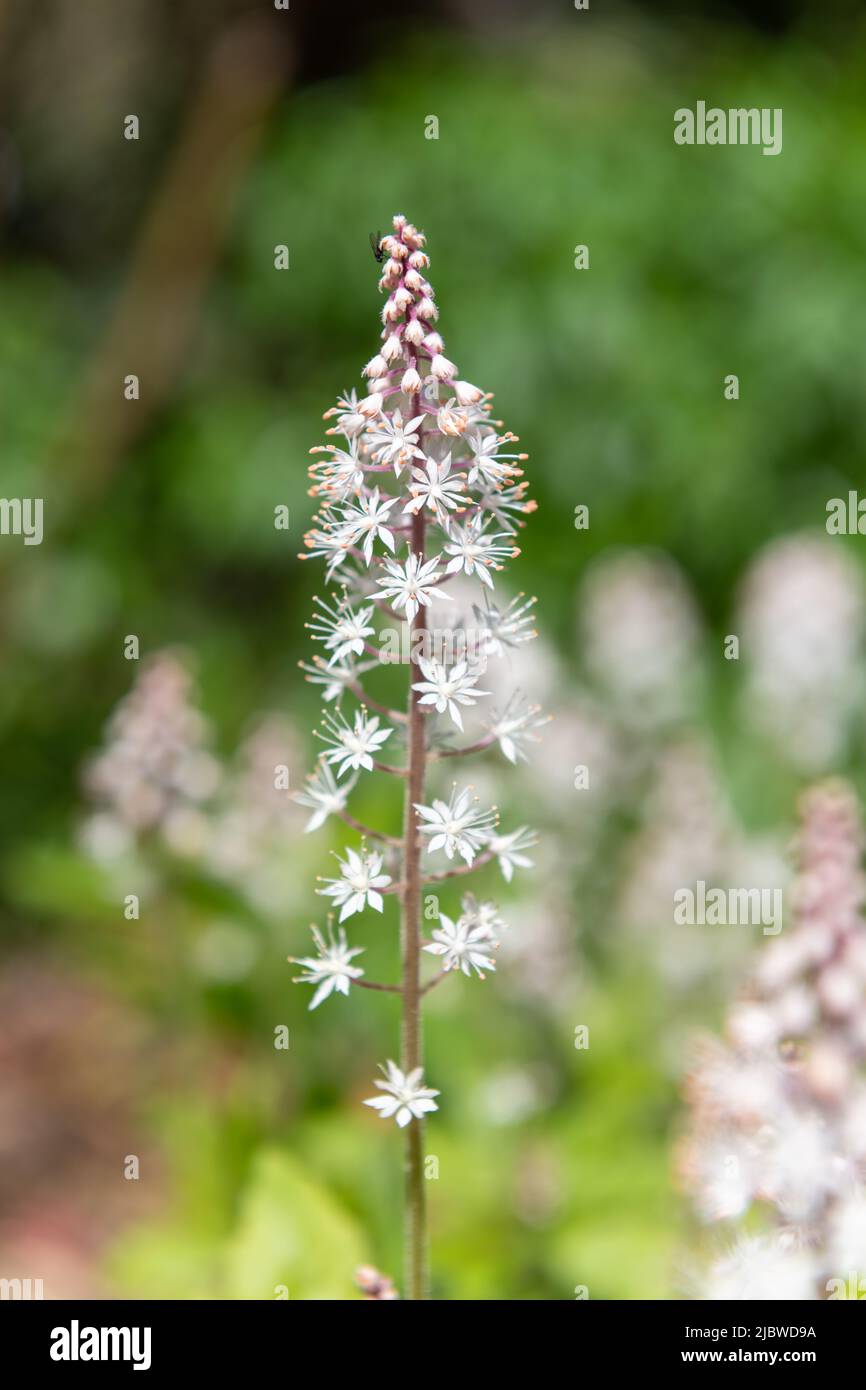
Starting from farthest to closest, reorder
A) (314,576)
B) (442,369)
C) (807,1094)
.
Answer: (314,576) < (807,1094) < (442,369)

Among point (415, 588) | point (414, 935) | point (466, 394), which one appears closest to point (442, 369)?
point (466, 394)

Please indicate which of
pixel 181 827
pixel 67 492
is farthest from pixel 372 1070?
pixel 67 492

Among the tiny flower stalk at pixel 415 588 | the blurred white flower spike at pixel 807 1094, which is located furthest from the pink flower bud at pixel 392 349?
the blurred white flower spike at pixel 807 1094

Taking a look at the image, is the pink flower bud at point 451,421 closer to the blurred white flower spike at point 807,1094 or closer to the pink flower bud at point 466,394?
the pink flower bud at point 466,394

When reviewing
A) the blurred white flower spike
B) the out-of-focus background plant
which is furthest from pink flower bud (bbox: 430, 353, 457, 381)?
the out-of-focus background plant

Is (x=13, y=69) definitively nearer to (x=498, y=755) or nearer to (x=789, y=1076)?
(x=498, y=755)

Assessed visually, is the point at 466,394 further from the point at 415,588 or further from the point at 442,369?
the point at 415,588
